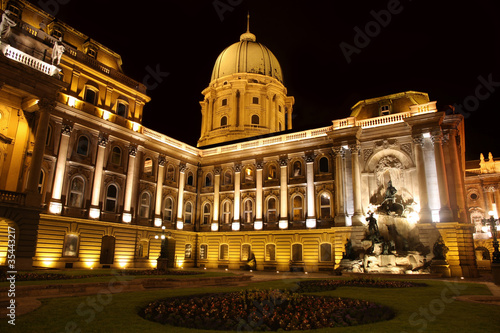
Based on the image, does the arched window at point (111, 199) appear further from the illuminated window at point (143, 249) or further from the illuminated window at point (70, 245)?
the illuminated window at point (143, 249)

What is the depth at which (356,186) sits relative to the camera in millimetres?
36406

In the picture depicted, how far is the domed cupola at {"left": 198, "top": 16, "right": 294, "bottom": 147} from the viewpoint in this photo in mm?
58688

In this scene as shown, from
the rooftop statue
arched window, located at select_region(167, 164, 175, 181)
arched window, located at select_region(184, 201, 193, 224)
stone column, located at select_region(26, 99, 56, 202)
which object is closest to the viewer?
stone column, located at select_region(26, 99, 56, 202)

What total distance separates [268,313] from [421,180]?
94.6ft

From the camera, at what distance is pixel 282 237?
4038 centimetres

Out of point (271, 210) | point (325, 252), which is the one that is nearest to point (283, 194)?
point (271, 210)

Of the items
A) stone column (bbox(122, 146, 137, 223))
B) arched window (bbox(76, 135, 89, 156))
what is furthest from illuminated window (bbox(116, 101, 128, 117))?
arched window (bbox(76, 135, 89, 156))

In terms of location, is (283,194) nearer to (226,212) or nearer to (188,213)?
(226,212)

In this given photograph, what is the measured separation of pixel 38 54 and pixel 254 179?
25.8 m

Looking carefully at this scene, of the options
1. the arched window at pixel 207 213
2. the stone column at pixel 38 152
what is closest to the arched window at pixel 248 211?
the arched window at pixel 207 213

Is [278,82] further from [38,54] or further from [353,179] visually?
[38,54]

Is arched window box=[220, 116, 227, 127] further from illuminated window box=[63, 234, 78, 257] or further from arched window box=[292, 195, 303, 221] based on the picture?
illuminated window box=[63, 234, 78, 257]

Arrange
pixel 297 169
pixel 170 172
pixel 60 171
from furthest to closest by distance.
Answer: pixel 170 172
pixel 297 169
pixel 60 171

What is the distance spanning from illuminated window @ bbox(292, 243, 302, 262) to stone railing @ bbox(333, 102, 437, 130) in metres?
13.6
